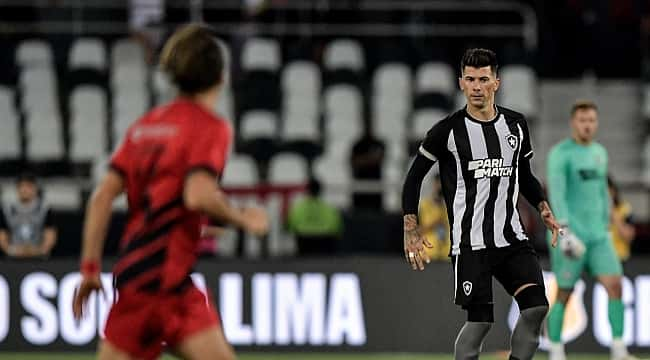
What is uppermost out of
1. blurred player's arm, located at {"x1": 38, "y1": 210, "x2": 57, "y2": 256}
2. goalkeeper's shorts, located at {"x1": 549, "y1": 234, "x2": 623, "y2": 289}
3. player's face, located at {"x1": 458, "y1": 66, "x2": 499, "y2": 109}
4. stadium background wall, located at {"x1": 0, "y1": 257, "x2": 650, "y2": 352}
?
player's face, located at {"x1": 458, "y1": 66, "x2": 499, "y2": 109}

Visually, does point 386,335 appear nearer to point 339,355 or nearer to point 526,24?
point 339,355

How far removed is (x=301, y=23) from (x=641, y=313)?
847 centimetres

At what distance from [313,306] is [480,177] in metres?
6.28

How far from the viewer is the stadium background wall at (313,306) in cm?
1511

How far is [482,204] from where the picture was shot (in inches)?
363

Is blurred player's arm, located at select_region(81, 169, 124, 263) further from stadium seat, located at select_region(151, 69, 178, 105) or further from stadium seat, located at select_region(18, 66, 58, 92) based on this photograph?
stadium seat, located at select_region(18, 66, 58, 92)

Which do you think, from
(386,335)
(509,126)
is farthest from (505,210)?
(386,335)

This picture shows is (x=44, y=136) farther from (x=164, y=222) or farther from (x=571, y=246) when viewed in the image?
(x=164, y=222)

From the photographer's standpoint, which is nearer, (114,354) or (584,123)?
(114,354)

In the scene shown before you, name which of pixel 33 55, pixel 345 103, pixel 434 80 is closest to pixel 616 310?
pixel 434 80

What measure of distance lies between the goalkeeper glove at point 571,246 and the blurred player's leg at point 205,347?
5.99m

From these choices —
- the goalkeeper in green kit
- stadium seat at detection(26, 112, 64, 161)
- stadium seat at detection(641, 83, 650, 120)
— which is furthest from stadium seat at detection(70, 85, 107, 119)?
Result: the goalkeeper in green kit

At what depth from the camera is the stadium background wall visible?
15109 mm

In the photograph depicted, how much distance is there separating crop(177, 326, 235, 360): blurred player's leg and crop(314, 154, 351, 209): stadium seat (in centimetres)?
1234
